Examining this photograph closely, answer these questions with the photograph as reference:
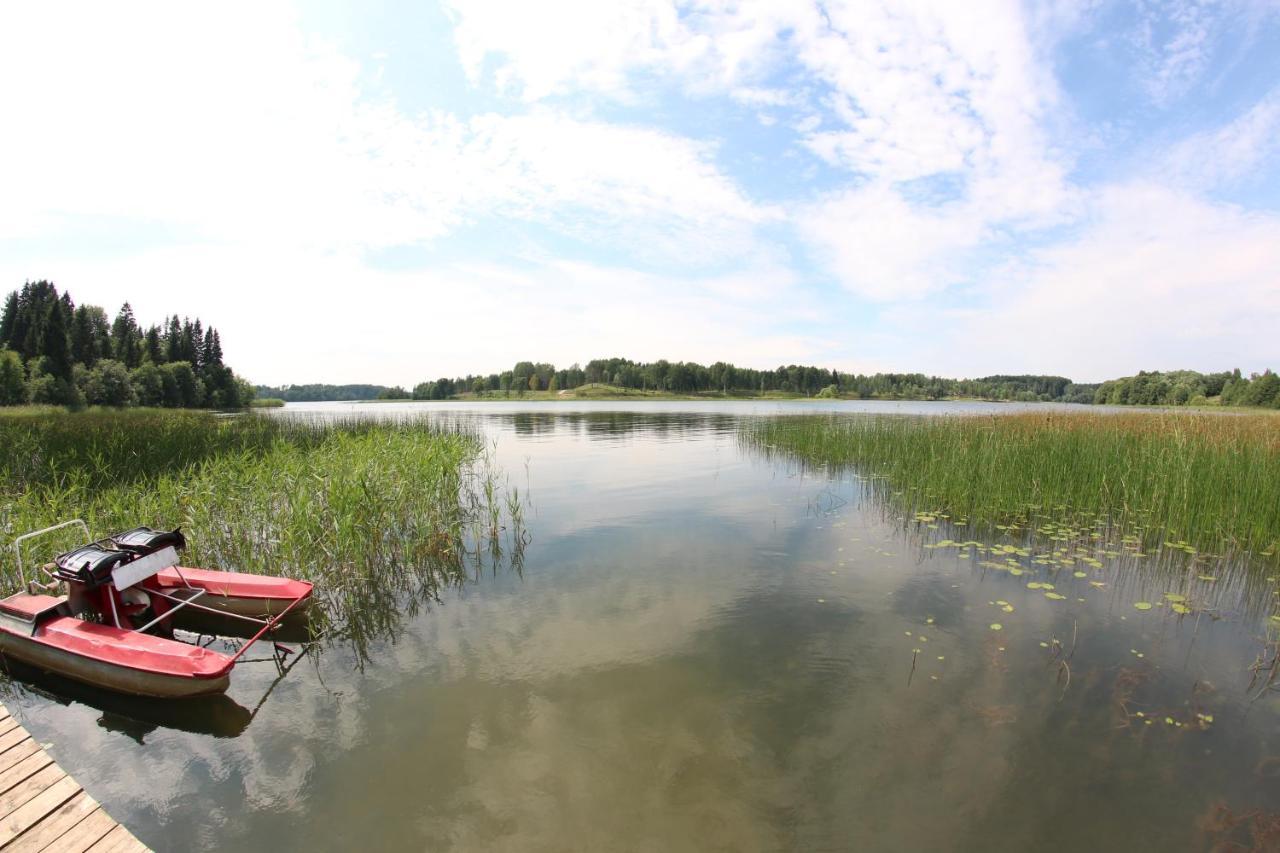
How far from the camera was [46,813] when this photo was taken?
362 cm

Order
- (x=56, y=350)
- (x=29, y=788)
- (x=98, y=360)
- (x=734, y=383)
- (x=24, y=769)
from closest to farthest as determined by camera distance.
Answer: (x=29, y=788) → (x=24, y=769) → (x=56, y=350) → (x=98, y=360) → (x=734, y=383)

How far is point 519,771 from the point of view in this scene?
184 inches

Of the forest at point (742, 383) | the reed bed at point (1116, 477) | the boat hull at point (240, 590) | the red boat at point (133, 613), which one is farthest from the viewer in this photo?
the forest at point (742, 383)

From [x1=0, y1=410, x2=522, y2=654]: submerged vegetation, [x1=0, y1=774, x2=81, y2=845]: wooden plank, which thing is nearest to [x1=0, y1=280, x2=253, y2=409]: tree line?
[x1=0, y1=410, x2=522, y2=654]: submerged vegetation

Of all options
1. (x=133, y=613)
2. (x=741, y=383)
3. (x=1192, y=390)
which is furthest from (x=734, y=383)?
(x=133, y=613)

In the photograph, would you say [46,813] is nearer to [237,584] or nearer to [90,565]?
[90,565]

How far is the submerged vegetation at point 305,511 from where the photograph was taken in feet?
28.2

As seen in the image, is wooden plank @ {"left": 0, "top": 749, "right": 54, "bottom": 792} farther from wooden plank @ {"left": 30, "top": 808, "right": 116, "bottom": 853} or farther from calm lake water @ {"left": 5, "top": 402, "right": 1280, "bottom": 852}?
wooden plank @ {"left": 30, "top": 808, "right": 116, "bottom": 853}

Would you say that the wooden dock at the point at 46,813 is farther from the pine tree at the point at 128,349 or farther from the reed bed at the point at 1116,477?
the pine tree at the point at 128,349

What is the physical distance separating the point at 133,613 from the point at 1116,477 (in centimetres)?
1927

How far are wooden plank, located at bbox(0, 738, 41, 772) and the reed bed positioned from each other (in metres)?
14.7

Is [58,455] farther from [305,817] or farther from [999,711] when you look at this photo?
[999,711]

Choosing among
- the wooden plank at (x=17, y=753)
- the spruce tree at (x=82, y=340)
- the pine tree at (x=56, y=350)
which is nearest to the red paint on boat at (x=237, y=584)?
the wooden plank at (x=17, y=753)

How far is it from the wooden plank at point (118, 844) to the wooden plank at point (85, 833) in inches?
2.0
